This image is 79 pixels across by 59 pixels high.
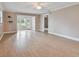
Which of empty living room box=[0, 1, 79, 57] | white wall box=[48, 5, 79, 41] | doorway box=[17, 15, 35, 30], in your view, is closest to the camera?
empty living room box=[0, 1, 79, 57]

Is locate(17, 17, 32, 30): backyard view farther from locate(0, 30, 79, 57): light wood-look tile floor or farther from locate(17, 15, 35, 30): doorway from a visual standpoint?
locate(0, 30, 79, 57): light wood-look tile floor

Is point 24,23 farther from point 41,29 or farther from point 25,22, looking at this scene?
point 41,29

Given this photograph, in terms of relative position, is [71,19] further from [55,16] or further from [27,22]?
[27,22]

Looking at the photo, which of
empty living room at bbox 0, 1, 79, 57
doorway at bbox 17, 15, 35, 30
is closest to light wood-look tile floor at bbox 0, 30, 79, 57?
empty living room at bbox 0, 1, 79, 57

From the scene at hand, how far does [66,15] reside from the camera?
720 centimetres

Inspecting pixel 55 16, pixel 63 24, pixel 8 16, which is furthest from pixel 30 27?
pixel 63 24

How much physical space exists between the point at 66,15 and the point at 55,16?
1768 mm

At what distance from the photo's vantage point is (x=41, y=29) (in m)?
12.5

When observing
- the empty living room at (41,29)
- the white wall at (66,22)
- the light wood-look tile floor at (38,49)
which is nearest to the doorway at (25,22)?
the empty living room at (41,29)

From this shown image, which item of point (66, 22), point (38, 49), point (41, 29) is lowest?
point (38, 49)

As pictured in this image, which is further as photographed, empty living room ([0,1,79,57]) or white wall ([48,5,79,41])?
white wall ([48,5,79,41])

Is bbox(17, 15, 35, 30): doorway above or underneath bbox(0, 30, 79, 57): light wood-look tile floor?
above

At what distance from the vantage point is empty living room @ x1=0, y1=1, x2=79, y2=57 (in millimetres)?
3826

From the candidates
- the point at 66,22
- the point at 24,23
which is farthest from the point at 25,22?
the point at 66,22
